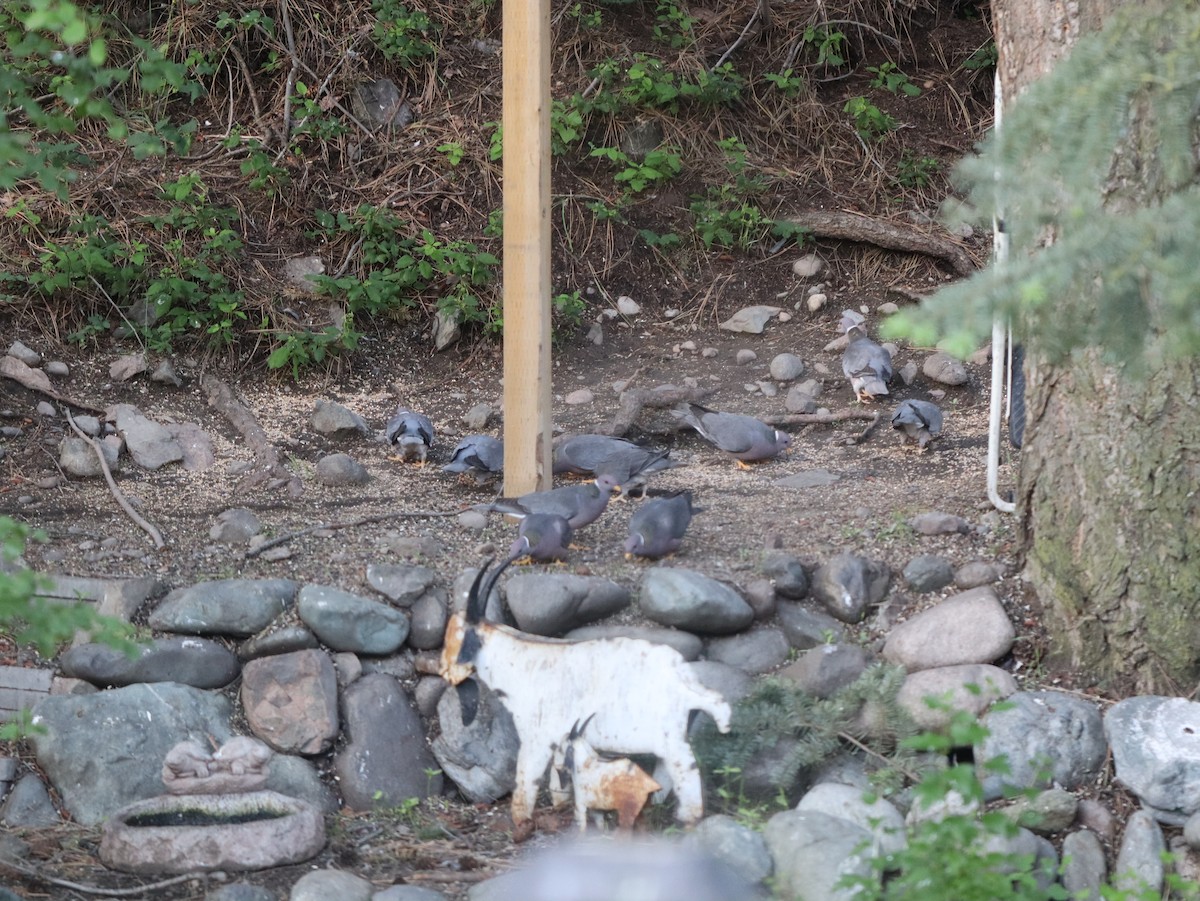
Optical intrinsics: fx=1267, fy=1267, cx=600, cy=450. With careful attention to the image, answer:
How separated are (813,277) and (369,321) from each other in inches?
102

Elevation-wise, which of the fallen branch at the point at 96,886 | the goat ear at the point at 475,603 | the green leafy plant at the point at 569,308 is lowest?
the fallen branch at the point at 96,886

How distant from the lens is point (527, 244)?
167 inches

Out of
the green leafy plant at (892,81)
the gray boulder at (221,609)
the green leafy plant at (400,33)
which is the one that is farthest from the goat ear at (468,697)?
the green leafy plant at (892,81)

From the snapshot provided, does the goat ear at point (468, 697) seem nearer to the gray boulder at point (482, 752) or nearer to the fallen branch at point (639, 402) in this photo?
the gray boulder at point (482, 752)

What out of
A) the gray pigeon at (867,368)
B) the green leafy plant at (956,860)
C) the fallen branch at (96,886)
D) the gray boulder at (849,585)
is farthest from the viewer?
the gray pigeon at (867,368)

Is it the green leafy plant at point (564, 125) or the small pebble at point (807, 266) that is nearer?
the green leafy plant at point (564, 125)

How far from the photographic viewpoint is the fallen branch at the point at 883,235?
23.9 feet

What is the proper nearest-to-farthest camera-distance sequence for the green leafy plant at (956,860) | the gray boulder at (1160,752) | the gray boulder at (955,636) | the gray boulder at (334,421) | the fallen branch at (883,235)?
the green leafy plant at (956,860) → the gray boulder at (1160,752) → the gray boulder at (955,636) → the gray boulder at (334,421) → the fallen branch at (883,235)

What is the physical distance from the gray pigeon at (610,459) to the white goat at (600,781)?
1.41 meters

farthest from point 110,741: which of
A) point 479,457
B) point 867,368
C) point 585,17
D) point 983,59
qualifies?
point 983,59

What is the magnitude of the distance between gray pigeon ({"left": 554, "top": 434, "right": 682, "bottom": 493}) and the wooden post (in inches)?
15.4

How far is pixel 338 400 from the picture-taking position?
623cm

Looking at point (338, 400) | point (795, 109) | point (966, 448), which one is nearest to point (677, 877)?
point (966, 448)

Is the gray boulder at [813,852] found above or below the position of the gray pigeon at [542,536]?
below
